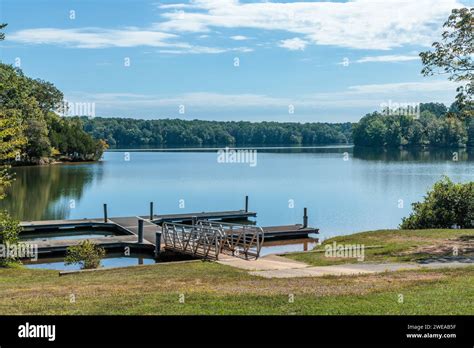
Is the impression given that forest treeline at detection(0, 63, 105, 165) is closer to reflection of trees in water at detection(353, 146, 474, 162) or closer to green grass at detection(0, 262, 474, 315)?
reflection of trees in water at detection(353, 146, 474, 162)

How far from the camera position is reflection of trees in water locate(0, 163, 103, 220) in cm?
4231

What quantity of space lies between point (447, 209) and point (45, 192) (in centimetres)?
3791

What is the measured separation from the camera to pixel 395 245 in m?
20.1

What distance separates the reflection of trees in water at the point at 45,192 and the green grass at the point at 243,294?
93.1 ft

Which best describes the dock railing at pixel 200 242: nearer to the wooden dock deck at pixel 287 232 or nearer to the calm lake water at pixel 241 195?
the wooden dock deck at pixel 287 232

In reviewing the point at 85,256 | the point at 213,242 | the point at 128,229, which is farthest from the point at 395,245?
the point at 128,229

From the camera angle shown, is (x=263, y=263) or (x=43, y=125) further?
(x=43, y=125)

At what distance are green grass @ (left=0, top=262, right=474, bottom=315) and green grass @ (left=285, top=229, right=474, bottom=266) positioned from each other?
12.4ft

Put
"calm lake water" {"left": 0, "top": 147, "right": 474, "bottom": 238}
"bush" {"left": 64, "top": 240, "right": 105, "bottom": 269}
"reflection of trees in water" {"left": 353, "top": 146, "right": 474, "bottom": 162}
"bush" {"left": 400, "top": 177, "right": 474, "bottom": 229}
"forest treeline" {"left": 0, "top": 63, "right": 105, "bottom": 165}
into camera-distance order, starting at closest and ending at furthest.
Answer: "bush" {"left": 64, "top": 240, "right": 105, "bottom": 269} → "bush" {"left": 400, "top": 177, "right": 474, "bottom": 229} → "calm lake water" {"left": 0, "top": 147, "right": 474, "bottom": 238} → "forest treeline" {"left": 0, "top": 63, "right": 105, "bottom": 165} → "reflection of trees in water" {"left": 353, "top": 146, "right": 474, "bottom": 162}

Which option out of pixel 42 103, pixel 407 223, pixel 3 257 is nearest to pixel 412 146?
pixel 42 103

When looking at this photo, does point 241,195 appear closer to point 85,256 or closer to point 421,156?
point 85,256

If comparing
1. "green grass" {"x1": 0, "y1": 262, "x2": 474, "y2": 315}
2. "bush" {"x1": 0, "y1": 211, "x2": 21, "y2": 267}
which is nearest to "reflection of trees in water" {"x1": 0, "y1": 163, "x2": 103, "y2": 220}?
"bush" {"x1": 0, "y1": 211, "x2": 21, "y2": 267}
